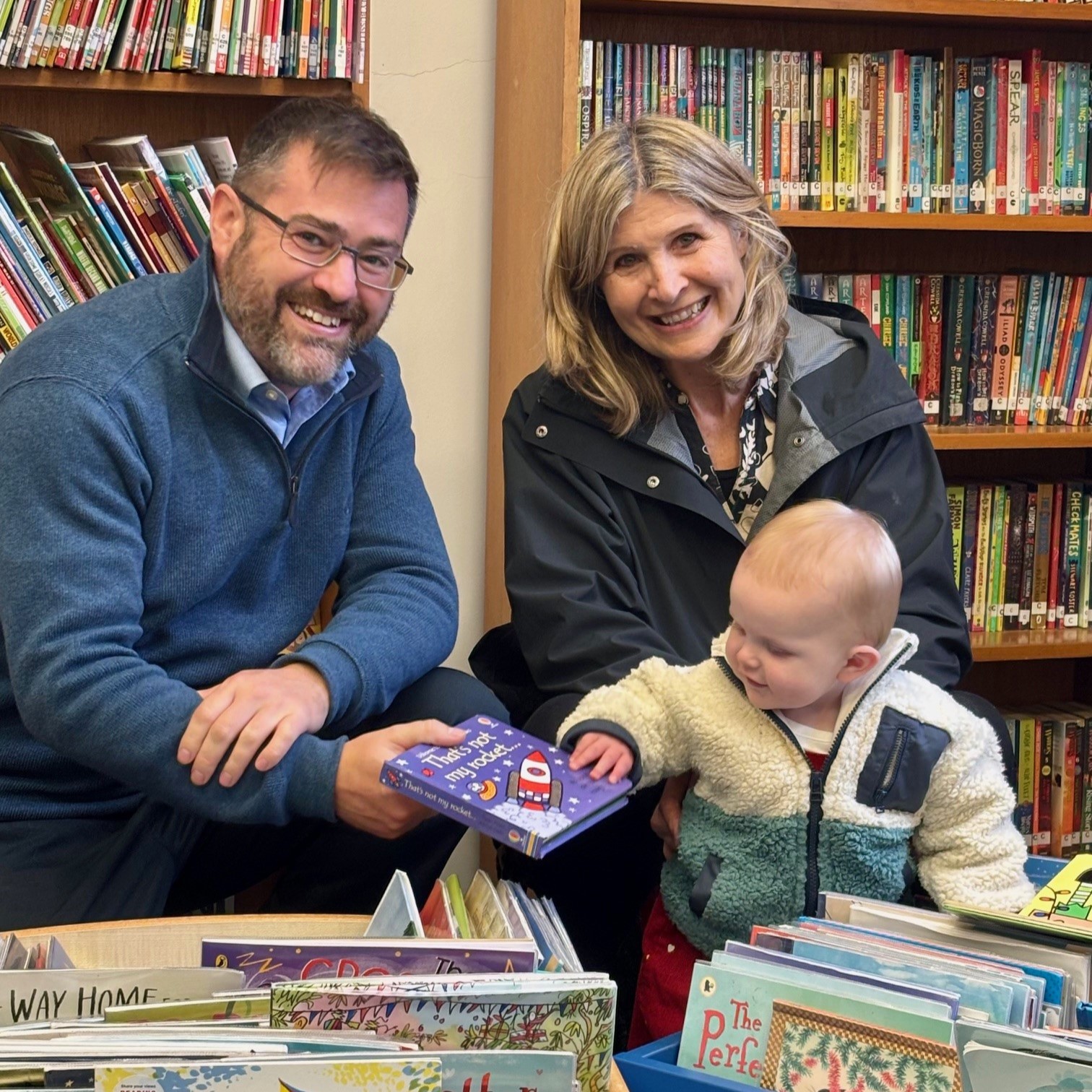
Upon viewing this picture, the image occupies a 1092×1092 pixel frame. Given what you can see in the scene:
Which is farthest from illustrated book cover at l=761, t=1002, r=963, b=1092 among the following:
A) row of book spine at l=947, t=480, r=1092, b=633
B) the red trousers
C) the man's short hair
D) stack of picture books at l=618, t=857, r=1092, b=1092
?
row of book spine at l=947, t=480, r=1092, b=633

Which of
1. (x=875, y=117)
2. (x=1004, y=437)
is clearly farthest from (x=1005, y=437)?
(x=875, y=117)

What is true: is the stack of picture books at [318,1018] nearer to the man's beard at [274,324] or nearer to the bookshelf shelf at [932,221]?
the man's beard at [274,324]

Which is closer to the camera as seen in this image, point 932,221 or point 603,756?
point 603,756

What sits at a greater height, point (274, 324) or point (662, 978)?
point (274, 324)

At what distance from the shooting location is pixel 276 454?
1783 millimetres

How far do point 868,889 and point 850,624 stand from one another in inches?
12.3

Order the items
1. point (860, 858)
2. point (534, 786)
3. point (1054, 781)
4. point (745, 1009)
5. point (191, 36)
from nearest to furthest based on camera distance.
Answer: point (745, 1009) < point (534, 786) < point (860, 858) < point (191, 36) < point (1054, 781)

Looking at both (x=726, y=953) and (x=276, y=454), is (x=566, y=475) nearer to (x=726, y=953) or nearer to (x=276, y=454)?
(x=276, y=454)

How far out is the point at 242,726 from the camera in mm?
1572

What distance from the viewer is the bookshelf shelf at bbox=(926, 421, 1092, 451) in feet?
8.12

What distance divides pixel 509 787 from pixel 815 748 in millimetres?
361

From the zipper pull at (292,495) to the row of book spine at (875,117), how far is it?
35.5 inches

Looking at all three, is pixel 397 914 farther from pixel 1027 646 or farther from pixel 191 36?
pixel 1027 646

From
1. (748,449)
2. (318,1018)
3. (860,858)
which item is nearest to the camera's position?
(318,1018)
